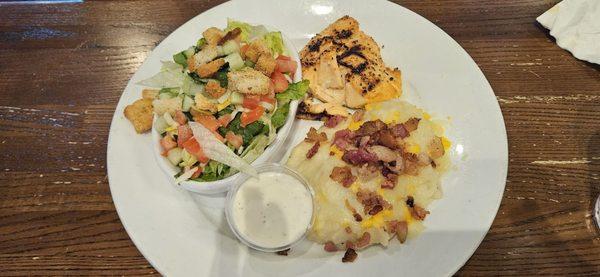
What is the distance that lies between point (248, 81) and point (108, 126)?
1.42m

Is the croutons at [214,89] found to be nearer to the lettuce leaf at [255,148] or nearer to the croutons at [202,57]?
the croutons at [202,57]

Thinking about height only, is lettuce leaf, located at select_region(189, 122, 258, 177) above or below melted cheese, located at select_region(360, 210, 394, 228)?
above

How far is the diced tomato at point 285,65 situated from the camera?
3.37 meters

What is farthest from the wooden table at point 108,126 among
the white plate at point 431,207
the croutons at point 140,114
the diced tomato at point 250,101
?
the diced tomato at point 250,101

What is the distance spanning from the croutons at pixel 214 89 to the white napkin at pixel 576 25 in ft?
9.64

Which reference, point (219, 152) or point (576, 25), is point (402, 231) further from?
point (576, 25)

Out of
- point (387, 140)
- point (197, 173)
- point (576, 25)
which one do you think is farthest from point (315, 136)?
point (576, 25)

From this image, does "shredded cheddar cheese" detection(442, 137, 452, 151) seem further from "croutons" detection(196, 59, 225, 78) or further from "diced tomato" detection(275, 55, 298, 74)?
"croutons" detection(196, 59, 225, 78)

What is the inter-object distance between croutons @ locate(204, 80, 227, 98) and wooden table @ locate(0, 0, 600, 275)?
1098mm

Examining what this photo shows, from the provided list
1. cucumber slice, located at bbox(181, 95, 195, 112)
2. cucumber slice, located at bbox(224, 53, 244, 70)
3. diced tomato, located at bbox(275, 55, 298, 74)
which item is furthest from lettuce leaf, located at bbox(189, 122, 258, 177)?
diced tomato, located at bbox(275, 55, 298, 74)

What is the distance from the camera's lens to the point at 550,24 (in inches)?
145

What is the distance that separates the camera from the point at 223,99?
3.12 metres

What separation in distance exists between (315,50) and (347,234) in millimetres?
1660

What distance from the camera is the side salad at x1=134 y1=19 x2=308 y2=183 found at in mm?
2961
